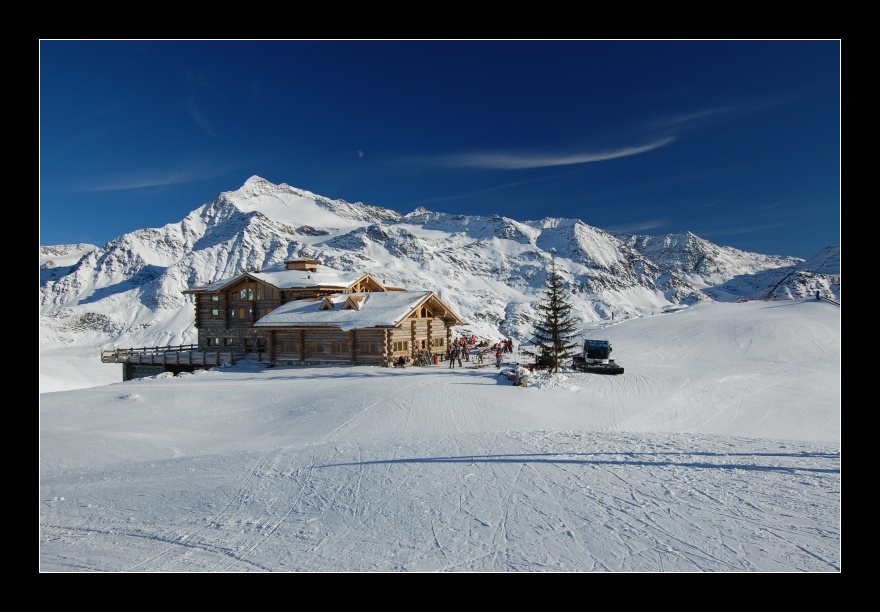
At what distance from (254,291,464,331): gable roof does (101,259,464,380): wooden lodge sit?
0.20ft

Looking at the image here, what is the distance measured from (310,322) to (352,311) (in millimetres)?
2598

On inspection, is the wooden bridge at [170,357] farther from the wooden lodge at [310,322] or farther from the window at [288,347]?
the window at [288,347]

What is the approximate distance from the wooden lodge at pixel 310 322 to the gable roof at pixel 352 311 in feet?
0.20

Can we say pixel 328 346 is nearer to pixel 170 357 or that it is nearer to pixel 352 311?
pixel 352 311

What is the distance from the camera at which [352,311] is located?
30.8 metres

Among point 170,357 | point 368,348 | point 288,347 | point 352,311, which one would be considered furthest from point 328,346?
point 170,357

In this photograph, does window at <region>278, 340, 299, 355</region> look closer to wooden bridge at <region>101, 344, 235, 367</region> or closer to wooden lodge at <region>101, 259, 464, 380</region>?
wooden lodge at <region>101, 259, 464, 380</region>

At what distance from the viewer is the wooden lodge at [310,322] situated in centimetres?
2969

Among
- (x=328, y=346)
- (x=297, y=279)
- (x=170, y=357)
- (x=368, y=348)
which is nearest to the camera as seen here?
(x=368, y=348)

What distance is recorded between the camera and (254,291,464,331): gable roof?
2910 cm

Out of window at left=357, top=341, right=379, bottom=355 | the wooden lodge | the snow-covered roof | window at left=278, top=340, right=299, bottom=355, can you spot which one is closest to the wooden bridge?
the wooden lodge

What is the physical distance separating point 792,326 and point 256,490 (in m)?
45.0
